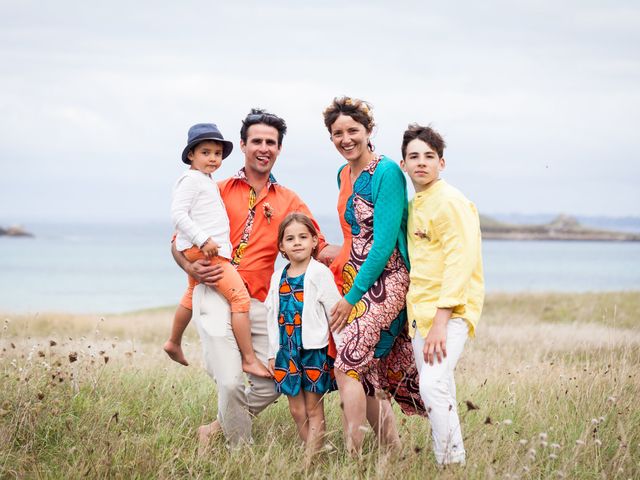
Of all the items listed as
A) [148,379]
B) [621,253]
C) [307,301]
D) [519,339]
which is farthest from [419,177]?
[621,253]

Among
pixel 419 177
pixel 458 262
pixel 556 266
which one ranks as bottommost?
pixel 556 266

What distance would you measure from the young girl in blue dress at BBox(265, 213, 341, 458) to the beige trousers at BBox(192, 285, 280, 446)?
0.90ft

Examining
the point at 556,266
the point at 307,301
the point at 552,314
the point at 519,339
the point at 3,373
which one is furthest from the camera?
the point at 556,266

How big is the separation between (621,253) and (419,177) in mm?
117299

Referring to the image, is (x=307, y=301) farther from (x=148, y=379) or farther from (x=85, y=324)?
(x=85, y=324)

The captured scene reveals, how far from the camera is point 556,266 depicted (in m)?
82.9

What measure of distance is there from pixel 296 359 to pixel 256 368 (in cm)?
45

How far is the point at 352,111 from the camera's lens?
484cm

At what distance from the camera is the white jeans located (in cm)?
430

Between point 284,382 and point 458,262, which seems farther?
point 284,382

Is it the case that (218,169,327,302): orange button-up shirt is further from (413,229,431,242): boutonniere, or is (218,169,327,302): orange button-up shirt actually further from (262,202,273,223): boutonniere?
(413,229,431,242): boutonniere

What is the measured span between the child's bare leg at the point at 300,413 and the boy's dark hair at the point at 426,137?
73.9 inches

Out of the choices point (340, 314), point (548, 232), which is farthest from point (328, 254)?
point (548, 232)

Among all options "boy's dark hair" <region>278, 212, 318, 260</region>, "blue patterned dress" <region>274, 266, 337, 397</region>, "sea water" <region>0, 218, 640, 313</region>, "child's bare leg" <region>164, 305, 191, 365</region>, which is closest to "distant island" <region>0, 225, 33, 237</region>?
"sea water" <region>0, 218, 640, 313</region>
